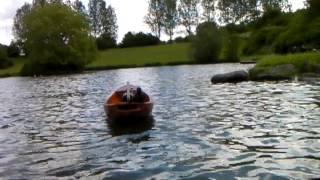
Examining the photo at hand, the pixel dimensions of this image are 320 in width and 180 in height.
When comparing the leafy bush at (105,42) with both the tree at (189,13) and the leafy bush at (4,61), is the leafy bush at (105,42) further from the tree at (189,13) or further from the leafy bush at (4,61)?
the leafy bush at (4,61)

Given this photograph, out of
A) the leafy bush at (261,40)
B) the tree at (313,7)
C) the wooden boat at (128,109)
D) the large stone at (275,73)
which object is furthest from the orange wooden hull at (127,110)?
the leafy bush at (261,40)

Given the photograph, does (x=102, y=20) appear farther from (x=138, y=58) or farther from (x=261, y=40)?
(x=261, y=40)

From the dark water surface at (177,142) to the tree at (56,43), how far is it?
68.5m

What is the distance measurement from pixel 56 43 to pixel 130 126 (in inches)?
3117

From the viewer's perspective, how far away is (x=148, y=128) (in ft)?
70.6

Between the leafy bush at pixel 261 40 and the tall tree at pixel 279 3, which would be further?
the tall tree at pixel 279 3

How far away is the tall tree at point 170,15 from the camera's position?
154 m

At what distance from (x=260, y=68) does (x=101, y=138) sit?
30.3 metres

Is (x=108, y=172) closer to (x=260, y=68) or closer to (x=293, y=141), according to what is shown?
(x=293, y=141)

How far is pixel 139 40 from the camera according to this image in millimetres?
Result: 148000

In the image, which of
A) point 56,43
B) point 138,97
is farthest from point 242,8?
point 138,97

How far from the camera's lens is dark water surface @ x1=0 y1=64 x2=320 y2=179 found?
1386 centimetres

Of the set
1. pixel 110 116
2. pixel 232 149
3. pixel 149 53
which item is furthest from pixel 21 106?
pixel 149 53

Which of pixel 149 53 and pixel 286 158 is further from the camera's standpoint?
pixel 149 53
